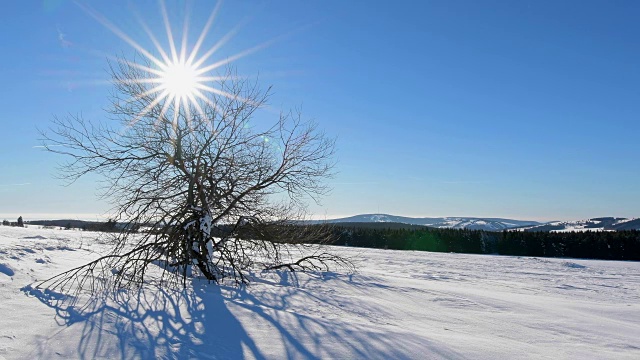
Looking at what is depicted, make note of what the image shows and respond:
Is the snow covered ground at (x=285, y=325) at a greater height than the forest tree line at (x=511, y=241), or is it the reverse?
the forest tree line at (x=511, y=241)

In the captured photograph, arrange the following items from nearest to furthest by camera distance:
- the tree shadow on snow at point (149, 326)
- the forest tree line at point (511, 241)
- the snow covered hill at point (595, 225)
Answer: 1. the tree shadow on snow at point (149, 326)
2. the forest tree line at point (511, 241)
3. the snow covered hill at point (595, 225)

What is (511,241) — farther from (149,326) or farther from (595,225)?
(595,225)

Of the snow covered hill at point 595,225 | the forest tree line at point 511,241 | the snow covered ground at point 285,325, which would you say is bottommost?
the snow covered ground at point 285,325

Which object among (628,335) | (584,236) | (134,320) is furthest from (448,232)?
(134,320)

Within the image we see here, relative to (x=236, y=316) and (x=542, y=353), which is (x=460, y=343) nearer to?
(x=542, y=353)

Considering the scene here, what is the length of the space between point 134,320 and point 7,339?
1.26 metres

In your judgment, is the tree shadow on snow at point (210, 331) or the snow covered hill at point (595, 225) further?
the snow covered hill at point (595, 225)

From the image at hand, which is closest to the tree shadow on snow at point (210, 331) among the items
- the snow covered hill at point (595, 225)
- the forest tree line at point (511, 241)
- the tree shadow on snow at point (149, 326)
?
the tree shadow on snow at point (149, 326)

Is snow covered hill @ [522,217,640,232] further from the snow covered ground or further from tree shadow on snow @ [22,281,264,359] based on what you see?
tree shadow on snow @ [22,281,264,359]

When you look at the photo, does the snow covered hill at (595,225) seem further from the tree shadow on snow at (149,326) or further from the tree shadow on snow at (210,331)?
the tree shadow on snow at (149,326)

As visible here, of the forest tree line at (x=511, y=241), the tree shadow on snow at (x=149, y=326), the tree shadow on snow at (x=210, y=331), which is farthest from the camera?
the forest tree line at (x=511, y=241)

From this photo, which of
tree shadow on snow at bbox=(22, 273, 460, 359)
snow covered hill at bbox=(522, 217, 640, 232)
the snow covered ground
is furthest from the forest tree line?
snow covered hill at bbox=(522, 217, 640, 232)

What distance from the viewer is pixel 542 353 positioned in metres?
4.73

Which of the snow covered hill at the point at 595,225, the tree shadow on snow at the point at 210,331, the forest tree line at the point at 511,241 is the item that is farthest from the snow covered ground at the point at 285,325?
the snow covered hill at the point at 595,225
